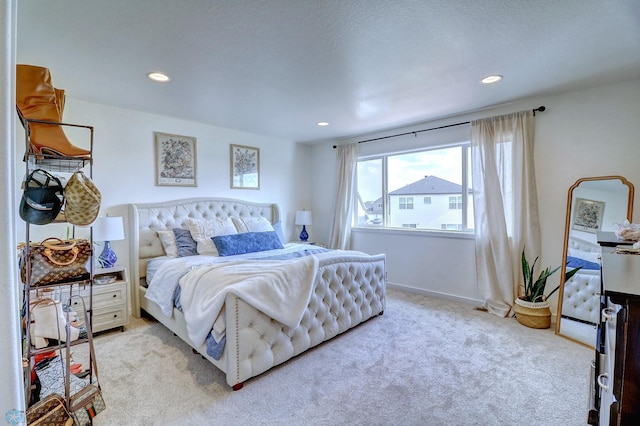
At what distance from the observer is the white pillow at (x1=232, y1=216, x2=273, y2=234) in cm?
377

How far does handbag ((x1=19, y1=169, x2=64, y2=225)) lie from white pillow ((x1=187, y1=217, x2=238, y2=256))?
2.06 m

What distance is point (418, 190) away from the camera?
4.10 metres

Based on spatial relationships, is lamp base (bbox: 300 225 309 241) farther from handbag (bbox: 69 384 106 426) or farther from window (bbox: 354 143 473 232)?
handbag (bbox: 69 384 106 426)

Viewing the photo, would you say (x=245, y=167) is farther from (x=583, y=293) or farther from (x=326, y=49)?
(x=583, y=293)

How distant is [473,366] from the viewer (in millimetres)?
2189

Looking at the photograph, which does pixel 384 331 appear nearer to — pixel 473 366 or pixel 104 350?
pixel 473 366

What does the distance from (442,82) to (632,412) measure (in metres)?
2.48

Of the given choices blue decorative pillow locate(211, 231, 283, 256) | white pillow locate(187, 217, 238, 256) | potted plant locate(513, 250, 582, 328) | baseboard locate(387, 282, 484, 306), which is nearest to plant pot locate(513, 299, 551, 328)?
potted plant locate(513, 250, 582, 328)

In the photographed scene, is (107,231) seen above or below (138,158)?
below

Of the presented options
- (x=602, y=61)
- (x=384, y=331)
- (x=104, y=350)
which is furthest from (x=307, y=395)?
(x=602, y=61)

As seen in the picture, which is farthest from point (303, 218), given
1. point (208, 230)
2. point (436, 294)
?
point (436, 294)

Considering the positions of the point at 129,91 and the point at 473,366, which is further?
the point at 129,91

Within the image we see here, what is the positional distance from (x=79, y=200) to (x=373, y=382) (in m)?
2.01

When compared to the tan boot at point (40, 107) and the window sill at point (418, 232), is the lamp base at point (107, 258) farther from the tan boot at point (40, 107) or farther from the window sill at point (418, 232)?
the window sill at point (418, 232)
